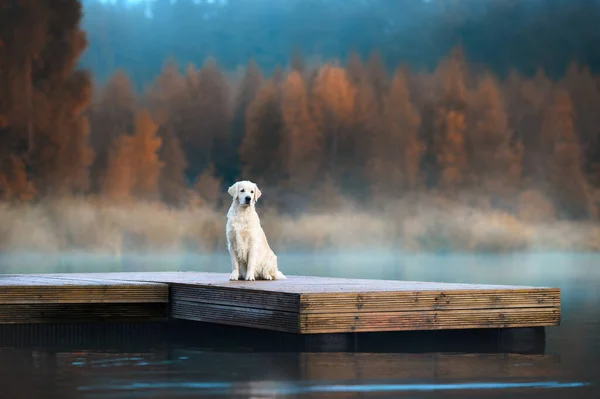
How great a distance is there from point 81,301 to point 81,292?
7 centimetres

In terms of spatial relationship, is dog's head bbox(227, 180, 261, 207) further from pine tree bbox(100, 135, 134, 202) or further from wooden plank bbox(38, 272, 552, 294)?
pine tree bbox(100, 135, 134, 202)

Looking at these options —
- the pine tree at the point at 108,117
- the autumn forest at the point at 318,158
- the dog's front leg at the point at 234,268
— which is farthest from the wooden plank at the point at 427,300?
the pine tree at the point at 108,117

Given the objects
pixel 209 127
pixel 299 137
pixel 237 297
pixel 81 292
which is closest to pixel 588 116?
pixel 299 137

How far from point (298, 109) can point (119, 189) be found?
546 centimetres

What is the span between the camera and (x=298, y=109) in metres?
31.5

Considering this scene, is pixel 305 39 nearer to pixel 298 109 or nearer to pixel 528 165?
pixel 298 109

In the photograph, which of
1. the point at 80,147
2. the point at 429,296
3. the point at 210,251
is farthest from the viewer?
the point at 210,251

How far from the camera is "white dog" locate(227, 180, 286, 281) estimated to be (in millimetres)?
9258

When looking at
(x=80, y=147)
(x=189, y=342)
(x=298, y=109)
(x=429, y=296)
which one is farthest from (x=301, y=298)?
(x=298, y=109)

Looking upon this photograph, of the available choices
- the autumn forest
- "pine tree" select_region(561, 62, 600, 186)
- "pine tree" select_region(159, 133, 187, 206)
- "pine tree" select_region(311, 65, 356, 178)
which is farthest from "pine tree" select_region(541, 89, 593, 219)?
"pine tree" select_region(159, 133, 187, 206)

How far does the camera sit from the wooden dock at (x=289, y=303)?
26.4ft

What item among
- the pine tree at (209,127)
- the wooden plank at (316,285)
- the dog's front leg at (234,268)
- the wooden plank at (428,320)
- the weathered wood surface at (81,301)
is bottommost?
the wooden plank at (428,320)

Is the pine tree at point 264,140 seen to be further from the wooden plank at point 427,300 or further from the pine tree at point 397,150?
the wooden plank at point 427,300

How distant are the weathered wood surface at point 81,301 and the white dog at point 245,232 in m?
0.68
